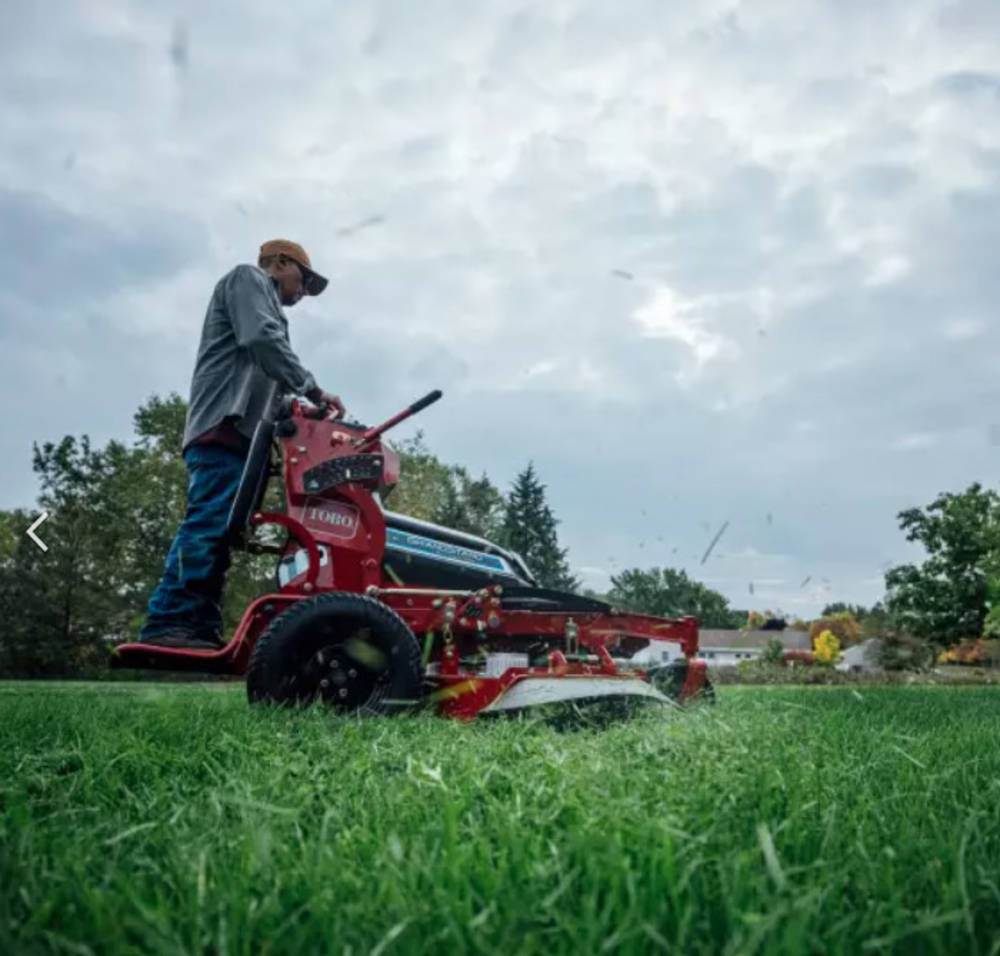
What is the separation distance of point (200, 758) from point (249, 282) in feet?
9.31

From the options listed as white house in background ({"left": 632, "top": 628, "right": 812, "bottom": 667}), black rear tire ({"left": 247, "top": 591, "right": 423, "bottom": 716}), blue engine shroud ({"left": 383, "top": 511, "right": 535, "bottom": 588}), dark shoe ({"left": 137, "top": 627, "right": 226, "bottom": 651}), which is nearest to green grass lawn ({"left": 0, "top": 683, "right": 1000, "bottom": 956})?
black rear tire ({"left": 247, "top": 591, "right": 423, "bottom": 716})

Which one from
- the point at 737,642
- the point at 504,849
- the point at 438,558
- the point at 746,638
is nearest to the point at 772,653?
the point at 438,558

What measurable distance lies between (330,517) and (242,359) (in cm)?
96

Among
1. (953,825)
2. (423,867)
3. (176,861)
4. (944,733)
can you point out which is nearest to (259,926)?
(423,867)

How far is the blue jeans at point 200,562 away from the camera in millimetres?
4926

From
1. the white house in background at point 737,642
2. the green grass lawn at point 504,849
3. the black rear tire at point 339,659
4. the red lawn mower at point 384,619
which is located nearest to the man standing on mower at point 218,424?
the red lawn mower at point 384,619

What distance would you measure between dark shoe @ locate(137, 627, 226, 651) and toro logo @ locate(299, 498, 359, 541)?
70 centimetres

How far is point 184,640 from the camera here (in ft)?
16.0

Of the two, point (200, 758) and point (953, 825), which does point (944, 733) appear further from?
point (200, 758)

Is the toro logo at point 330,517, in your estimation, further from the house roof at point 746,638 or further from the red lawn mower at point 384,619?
the house roof at point 746,638

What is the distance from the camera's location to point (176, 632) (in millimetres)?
4902

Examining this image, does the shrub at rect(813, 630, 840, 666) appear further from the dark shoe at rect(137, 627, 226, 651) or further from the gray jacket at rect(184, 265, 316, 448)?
the dark shoe at rect(137, 627, 226, 651)

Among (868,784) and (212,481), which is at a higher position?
(212,481)

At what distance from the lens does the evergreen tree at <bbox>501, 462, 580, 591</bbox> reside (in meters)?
44.1
